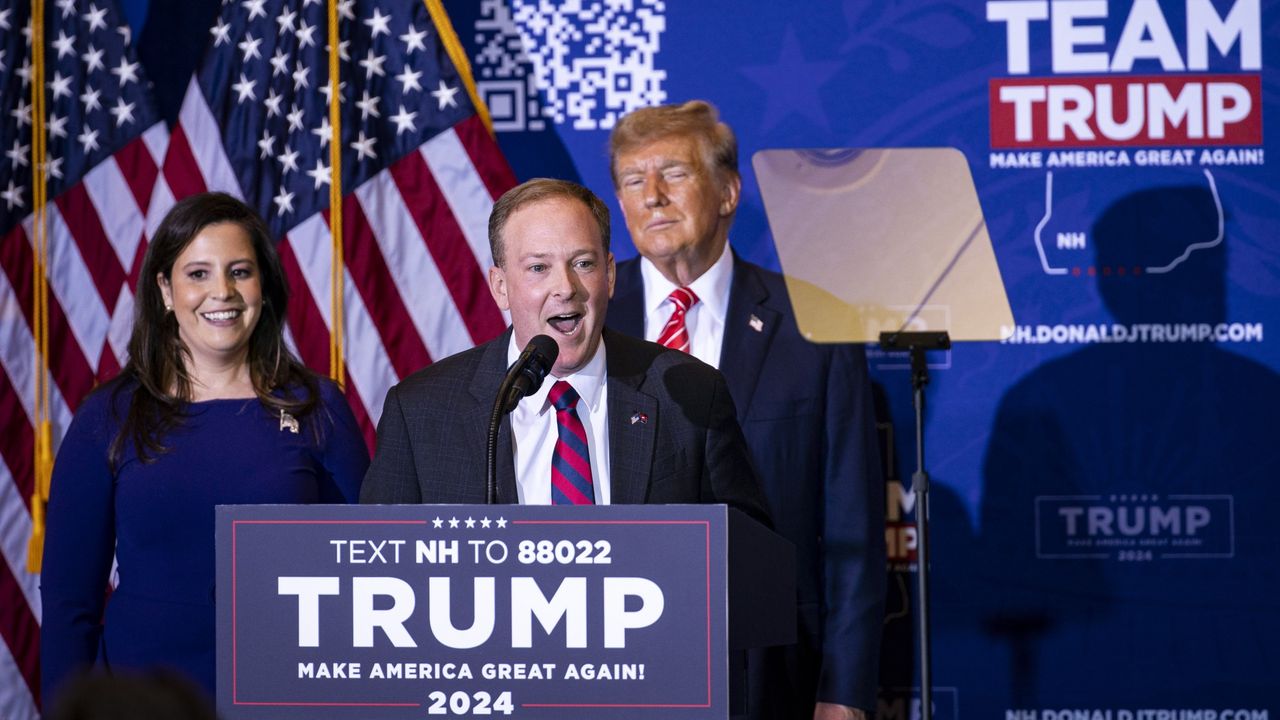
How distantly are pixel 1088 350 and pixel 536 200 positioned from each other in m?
2.50

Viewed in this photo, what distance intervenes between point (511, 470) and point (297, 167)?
7.72 feet

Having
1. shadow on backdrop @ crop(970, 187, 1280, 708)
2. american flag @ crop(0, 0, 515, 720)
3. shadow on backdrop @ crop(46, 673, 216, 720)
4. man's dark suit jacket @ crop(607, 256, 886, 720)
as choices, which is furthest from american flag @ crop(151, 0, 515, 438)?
shadow on backdrop @ crop(46, 673, 216, 720)

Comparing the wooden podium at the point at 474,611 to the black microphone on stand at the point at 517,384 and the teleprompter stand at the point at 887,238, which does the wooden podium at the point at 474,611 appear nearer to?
the black microphone on stand at the point at 517,384

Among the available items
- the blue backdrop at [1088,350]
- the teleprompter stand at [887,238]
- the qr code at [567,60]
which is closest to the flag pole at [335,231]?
the qr code at [567,60]

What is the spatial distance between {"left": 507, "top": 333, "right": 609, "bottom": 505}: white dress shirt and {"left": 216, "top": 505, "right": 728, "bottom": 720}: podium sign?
53 centimetres

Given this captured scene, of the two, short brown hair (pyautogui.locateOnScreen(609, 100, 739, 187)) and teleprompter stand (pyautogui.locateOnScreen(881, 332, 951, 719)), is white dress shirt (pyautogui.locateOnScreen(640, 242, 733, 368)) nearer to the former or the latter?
short brown hair (pyautogui.locateOnScreen(609, 100, 739, 187))

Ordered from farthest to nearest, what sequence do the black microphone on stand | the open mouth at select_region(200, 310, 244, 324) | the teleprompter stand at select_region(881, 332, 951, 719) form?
the teleprompter stand at select_region(881, 332, 951, 719) < the open mouth at select_region(200, 310, 244, 324) < the black microphone on stand

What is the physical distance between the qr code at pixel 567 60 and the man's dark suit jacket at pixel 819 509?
99 centimetres

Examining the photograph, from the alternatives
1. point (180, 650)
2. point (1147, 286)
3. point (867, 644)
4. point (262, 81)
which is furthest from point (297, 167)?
point (1147, 286)

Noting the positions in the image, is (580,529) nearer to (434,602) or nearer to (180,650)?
(434,602)

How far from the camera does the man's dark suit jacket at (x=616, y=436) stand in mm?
2486

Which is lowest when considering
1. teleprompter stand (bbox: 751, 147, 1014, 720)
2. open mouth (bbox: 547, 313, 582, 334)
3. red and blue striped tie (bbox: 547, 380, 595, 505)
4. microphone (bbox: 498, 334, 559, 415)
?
red and blue striped tie (bbox: 547, 380, 595, 505)

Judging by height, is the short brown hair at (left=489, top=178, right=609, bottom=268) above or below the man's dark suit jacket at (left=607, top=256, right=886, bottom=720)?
above

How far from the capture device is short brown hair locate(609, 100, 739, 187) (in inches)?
162
